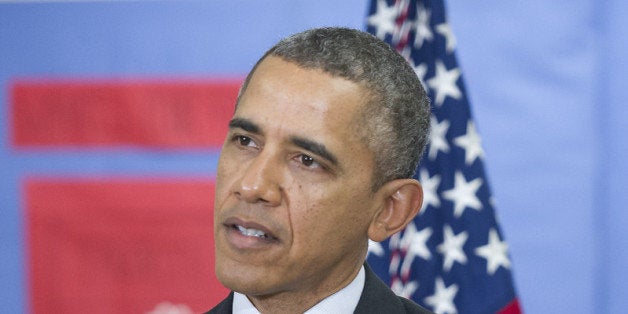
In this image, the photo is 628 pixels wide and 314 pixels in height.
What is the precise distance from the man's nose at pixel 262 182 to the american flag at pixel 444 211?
1076mm

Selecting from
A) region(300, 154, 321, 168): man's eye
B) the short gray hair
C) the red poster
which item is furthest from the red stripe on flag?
region(300, 154, 321, 168): man's eye

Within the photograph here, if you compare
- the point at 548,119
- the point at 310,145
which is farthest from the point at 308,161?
the point at 548,119

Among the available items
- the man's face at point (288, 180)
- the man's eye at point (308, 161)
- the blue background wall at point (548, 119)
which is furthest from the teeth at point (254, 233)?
the blue background wall at point (548, 119)

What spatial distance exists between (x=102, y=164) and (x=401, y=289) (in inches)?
48.3

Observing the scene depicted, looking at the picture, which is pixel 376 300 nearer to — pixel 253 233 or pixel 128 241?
pixel 253 233

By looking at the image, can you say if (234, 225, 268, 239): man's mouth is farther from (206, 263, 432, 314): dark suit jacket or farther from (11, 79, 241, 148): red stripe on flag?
(11, 79, 241, 148): red stripe on flag

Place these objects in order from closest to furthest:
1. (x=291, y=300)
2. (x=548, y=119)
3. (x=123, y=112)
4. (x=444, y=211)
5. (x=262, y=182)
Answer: (x=262, y=182) < (x=291, y=300) < (x=444, y=211) < (x=548, y=119) < (x=123, y=112)

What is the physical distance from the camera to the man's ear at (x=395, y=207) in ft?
4.57

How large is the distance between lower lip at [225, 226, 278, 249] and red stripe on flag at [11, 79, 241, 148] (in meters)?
1.69

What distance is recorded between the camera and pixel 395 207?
143 cm

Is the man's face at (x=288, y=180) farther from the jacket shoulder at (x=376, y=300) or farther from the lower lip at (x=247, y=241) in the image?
the jacket shoulder at (x=376, y=300)

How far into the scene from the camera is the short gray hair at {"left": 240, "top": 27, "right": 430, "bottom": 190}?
4.29 feet

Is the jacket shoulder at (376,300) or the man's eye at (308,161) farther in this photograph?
the jacket shoulder at (376,300)

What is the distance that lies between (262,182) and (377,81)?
0.81 ft
